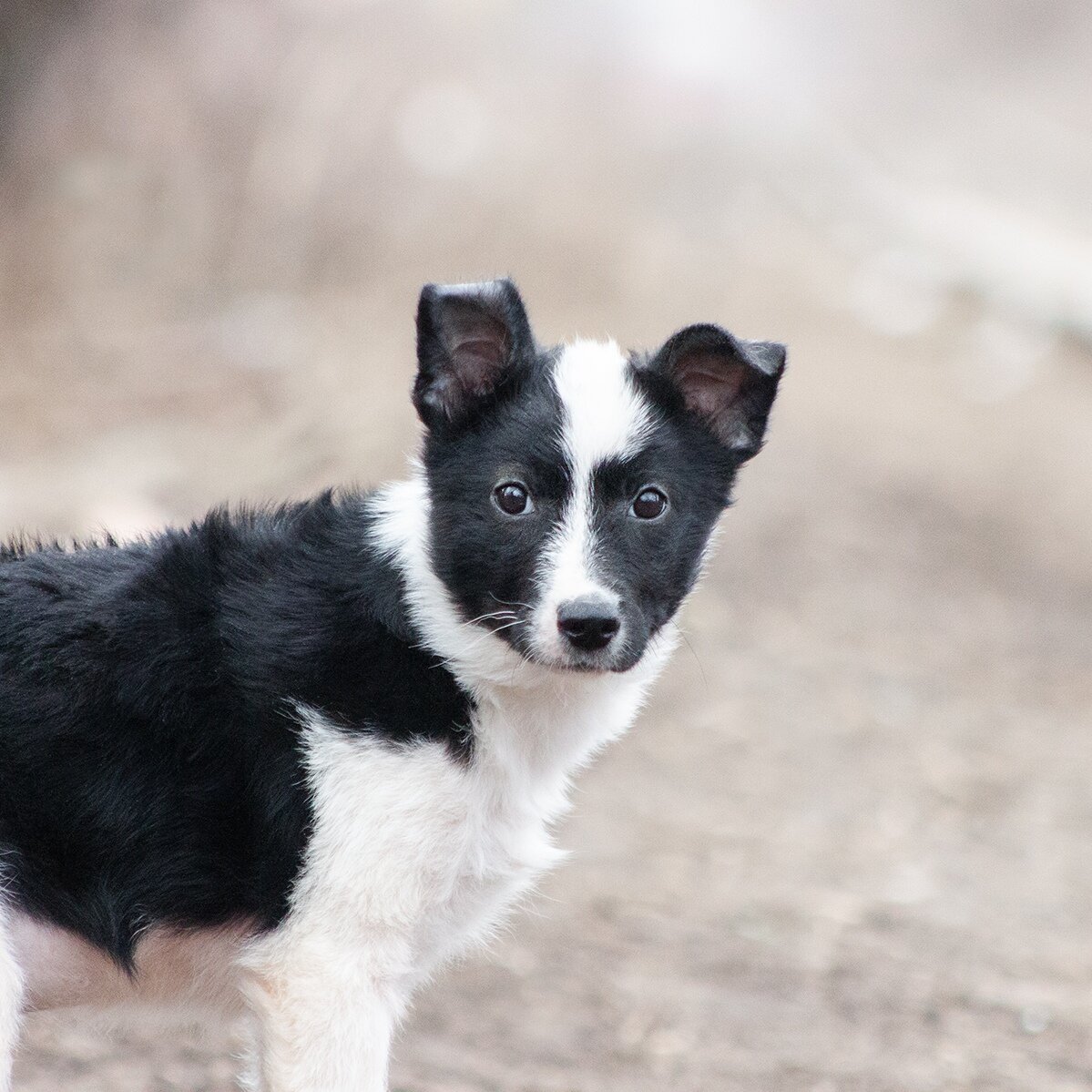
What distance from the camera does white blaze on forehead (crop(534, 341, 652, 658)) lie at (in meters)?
3.78

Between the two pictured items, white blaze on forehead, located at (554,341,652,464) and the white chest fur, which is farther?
white blaze on forehead, located at (554,341,652,464)

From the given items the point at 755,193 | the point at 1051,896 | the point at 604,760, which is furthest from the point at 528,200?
the point at 1051,896

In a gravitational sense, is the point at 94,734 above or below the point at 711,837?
above

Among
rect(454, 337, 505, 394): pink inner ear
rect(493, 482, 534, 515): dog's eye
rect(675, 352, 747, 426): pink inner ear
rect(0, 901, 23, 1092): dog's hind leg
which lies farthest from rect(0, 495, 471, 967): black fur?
rect(675, 352, 747, 426): pink inner ear

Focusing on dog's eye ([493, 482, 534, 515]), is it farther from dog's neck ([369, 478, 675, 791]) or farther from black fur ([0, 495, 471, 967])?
black fur ([0, 495, 471, 967])

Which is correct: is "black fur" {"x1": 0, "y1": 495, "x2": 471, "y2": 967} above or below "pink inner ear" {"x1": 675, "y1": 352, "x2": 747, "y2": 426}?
below

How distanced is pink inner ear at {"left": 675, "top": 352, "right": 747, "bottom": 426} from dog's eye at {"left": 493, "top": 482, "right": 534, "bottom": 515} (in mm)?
572

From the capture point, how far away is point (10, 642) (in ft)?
12.9

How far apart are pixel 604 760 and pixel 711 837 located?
981mm

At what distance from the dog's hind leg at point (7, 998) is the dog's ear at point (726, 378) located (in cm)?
226

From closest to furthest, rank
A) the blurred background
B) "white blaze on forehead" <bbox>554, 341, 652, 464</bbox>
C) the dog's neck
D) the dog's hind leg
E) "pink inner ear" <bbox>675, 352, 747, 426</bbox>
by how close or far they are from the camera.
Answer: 1. the dog's hind leg
2. "white blaze on forehead" <bbox>554, 341, 652, 464</bbox>
3. the dog's neck
4. "pink inner ear" <bbox>675, 352, 747, 426</bbox>
5. the blurred background

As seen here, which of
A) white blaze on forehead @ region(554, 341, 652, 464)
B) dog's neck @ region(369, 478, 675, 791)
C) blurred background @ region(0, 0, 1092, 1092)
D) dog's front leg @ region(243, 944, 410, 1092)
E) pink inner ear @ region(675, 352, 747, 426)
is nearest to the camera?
dog's front leg @ region(243, 944, 410, 1092)

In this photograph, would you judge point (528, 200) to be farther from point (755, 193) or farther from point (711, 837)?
point (711, 837)

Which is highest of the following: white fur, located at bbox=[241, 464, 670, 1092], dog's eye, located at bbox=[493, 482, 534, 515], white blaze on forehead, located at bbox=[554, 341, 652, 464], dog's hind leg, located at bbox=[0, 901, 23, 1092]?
white blaze on forehead, located at bbox=[554, 341, 652, 464]
